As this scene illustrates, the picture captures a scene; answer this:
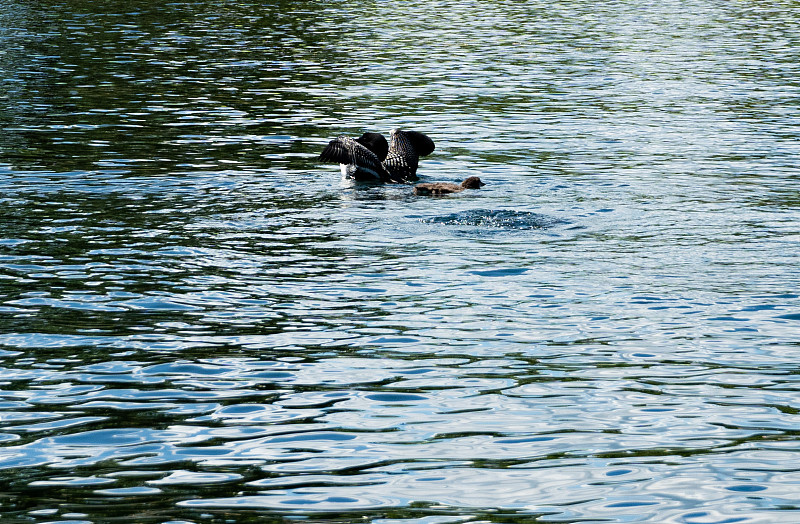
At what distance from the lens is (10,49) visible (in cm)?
4331

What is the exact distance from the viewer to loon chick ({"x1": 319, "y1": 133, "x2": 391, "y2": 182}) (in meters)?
21.1

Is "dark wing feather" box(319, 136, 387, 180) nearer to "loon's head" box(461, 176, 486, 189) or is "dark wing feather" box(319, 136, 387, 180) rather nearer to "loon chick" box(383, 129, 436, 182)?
"loon chick" box(383, 129, 436, 182)

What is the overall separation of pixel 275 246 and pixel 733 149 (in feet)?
40.7

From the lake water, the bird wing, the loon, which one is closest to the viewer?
the lake water

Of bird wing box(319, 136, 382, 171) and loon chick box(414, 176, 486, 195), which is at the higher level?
bird wing box(319, 136, 382, 171)

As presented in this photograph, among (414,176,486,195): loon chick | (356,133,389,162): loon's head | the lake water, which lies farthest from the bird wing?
(414,176,486,195): loon chick

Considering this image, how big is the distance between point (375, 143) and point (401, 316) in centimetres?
952

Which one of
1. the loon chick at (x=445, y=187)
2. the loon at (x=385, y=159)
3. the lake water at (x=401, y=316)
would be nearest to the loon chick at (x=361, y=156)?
the loon at (x=385, y=159)

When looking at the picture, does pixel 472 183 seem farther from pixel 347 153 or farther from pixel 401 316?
pixel 401 316

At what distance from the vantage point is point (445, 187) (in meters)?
20.2

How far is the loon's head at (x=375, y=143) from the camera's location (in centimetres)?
2195

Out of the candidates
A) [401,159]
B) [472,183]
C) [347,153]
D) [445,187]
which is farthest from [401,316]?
[401,159]

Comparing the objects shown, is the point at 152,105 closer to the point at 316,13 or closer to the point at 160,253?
the point at 160,253

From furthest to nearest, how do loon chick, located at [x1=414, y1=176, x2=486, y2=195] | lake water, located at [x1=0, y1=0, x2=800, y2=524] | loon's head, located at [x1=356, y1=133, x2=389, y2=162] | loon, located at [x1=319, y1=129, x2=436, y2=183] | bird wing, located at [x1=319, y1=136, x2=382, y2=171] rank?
loon's head, located at [x1=356, y1=133, x2=389, y2=162] → loon, located at [x1=319, y1=129, x2=436, y2=183] → bird wing, located at [x1=319, y1=136, x2=382, y2=171] → loon chick, located at [x1=414, y1=176, x2=486, y2=195] → lake water, located at [x1=0, y1=0, x2=800, y2=524]
